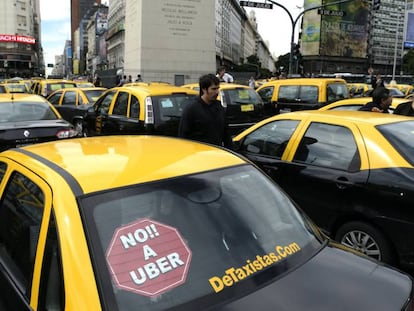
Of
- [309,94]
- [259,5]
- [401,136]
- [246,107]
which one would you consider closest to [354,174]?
[401,136]

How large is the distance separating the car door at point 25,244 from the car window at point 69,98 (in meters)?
12.5

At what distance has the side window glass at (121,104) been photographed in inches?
352

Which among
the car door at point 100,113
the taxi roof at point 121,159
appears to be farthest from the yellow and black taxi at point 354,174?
the car door at point 100,113

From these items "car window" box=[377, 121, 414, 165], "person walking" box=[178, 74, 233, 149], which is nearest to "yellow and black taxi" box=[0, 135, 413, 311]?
"car window" box=[377, 121, 414, 165]

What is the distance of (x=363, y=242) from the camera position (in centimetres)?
415

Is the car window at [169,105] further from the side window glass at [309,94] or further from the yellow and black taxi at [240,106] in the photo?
the side window glass at [309,94]

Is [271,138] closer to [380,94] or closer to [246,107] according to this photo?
[380,94]

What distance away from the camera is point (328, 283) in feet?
6.75

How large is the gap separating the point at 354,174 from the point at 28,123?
528 centimetres

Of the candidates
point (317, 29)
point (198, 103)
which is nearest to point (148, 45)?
point (198, 103)

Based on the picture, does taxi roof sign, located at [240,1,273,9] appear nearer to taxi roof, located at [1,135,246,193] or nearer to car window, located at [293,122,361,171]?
car window, located at [293,122,361,171]

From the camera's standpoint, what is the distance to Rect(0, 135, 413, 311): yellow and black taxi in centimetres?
186

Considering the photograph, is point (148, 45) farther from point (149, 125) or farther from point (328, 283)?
point (328, 283)

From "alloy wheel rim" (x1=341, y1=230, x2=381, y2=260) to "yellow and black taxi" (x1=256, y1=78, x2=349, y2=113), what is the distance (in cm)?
884
